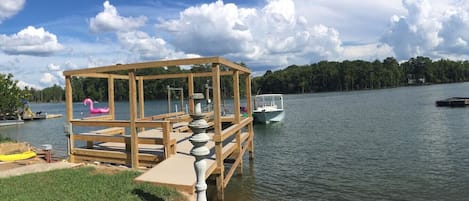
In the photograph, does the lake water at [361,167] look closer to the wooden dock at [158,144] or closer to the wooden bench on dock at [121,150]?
the wooden dock at [158,144]

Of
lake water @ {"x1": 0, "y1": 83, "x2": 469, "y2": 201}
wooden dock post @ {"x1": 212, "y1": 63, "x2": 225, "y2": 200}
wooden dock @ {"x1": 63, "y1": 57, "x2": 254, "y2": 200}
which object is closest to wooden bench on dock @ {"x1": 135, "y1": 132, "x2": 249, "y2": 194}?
wooden dock @ {"x1": 63, "y1": 57, "x2": 254, "y2": 200}

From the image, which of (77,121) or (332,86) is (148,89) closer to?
(332,86)

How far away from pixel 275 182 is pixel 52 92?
180m

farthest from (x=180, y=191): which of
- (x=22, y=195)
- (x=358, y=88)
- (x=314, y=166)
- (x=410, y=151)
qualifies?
(x=358, y=88)

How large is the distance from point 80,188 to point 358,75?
430ft

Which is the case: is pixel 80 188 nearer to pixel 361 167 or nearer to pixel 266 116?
pixel 361 167

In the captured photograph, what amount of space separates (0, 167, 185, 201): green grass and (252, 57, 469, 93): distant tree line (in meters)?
122

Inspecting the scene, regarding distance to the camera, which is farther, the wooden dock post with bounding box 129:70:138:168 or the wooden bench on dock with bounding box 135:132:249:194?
the wooden dock post with bounding box 129:70:138:168

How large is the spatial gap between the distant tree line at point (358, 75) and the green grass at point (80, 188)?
4796 inches

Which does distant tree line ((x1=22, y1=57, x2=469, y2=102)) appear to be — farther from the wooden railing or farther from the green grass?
the green grass

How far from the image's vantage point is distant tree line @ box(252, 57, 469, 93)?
426ft

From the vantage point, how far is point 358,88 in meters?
132

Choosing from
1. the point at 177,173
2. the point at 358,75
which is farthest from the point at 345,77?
the point at 177,173

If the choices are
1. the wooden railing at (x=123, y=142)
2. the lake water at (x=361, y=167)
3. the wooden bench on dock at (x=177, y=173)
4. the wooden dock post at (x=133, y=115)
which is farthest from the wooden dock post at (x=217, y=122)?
the wooden dock post at (x=133, y=115)
